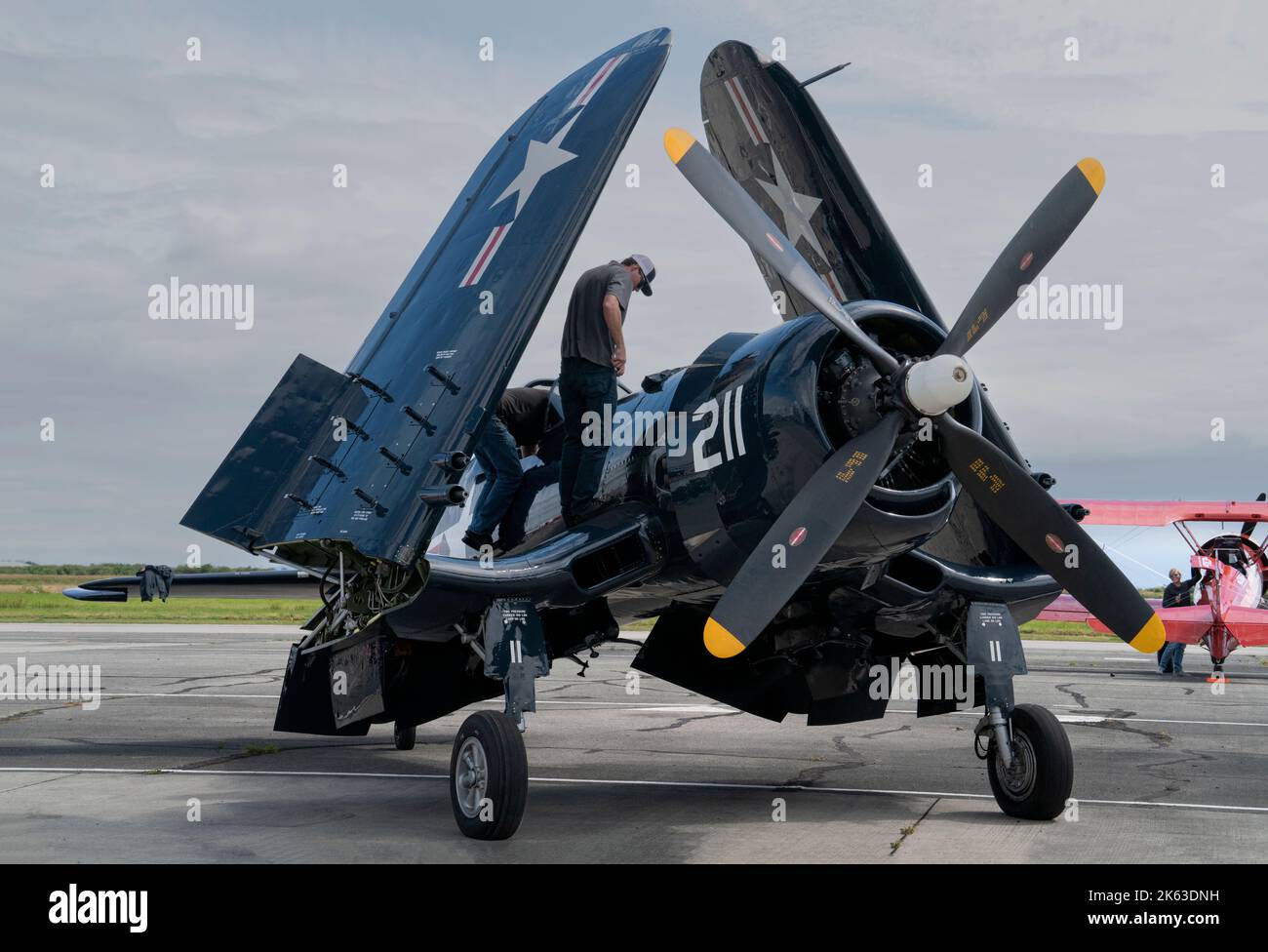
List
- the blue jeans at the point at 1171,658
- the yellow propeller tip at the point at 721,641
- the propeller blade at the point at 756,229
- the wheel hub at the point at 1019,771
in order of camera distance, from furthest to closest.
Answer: the blue jeans at the point at 1171,658
the wheel hub at the point at 1019,771
the propeller blade at the point at 756,229
the yellow propeller tip at the point at 721,641

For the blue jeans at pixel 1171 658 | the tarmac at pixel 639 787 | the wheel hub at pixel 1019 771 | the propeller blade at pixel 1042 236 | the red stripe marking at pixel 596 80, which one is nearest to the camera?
the tarmac at pixel 639 787

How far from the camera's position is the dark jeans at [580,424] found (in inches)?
321

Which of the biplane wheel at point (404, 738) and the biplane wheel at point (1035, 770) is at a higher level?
the biplane wheel at point (1035, 770)

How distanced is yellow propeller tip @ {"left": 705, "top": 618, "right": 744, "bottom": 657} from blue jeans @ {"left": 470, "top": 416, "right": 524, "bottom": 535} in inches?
125

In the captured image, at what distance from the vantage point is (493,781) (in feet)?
23.5

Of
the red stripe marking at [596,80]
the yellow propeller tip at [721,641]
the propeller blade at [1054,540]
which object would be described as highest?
the red stripe marking at [596,80]

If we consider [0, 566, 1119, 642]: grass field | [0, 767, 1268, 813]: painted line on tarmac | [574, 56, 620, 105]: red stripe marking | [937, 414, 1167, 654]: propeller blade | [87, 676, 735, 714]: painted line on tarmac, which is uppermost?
[574, 56, 620, 105]: red stripe marking

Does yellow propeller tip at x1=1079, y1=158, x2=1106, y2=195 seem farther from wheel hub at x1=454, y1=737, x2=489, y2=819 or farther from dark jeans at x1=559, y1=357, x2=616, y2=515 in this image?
wheel hub at x1=454, y1=737, x2=489, y2=819

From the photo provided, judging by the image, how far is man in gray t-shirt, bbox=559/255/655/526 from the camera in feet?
26.5

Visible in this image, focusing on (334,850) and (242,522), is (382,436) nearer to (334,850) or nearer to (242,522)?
(242,522)

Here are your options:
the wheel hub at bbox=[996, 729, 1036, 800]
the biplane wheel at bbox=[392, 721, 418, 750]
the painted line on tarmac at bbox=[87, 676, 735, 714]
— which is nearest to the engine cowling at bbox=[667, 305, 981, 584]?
the wheel hub at bbox=[996, 729, 1036, 800]

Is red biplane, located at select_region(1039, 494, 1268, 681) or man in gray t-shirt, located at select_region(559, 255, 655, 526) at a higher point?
man in gray t-shirt, located at select_region(559, 255, 655, 526)

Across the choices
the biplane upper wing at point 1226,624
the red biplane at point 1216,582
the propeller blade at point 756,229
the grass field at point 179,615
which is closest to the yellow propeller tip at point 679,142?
the propeller blade at point 756,229

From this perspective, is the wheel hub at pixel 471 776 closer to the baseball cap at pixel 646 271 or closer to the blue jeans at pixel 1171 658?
the baseball cap at pixel 646 271
